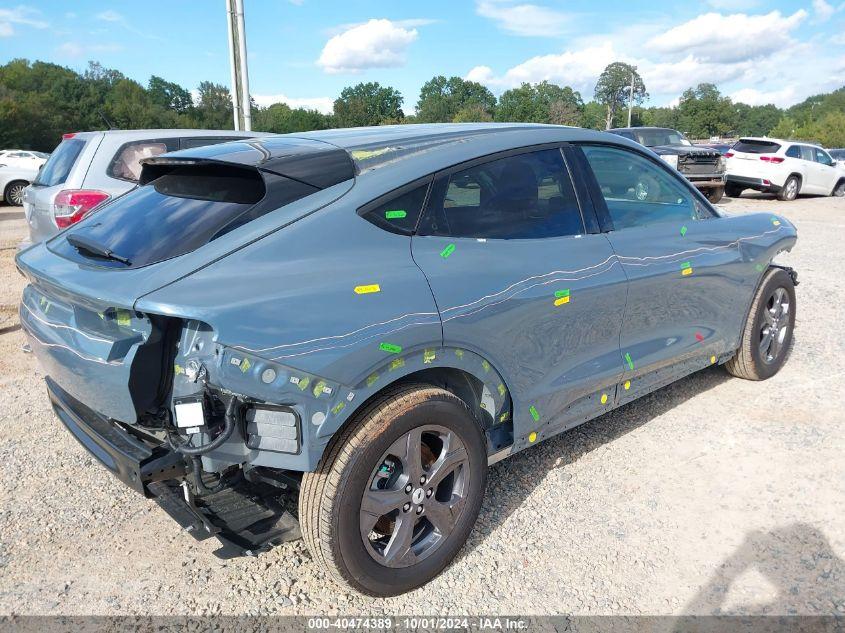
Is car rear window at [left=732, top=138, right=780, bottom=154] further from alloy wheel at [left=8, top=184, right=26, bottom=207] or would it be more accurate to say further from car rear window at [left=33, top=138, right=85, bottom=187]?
alloy wheel at [left=8, top=184, right=26, bottom=207]

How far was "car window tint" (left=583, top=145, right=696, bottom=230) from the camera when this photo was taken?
135 inches

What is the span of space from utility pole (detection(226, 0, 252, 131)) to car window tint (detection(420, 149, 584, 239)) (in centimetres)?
1182

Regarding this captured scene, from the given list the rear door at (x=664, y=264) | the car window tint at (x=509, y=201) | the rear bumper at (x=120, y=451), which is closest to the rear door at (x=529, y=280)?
the car window tint at (x=509, y=201)

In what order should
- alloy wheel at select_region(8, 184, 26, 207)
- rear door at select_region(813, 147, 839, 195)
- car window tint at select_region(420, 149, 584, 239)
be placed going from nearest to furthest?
car window tint at select_region(420, 149, 584, 239) → alloy wheel at select_region(8, 184, 26, 207) → rear door at select_region(813, 147, 839, 195)

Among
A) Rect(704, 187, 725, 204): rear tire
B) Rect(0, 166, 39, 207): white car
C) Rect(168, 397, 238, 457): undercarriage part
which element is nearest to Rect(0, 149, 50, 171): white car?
Rect(0, 166, 39, 207): white car

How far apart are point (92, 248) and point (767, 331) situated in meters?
4.33

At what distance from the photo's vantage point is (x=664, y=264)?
354 centimetres

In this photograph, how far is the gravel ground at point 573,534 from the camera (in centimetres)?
257

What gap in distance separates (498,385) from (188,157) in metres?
1.61

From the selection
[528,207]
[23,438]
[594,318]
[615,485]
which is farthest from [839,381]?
[23,438]

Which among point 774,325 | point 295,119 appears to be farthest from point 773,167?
point 295,119

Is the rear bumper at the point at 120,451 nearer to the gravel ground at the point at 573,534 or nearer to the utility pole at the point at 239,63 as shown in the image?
the gravel ground at the point at 573,534

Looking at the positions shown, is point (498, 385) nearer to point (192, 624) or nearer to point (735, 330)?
point (192, 624)

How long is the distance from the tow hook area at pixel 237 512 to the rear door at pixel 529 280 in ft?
3.04
